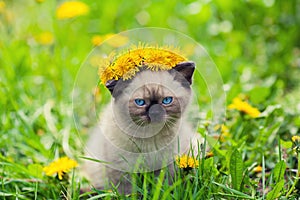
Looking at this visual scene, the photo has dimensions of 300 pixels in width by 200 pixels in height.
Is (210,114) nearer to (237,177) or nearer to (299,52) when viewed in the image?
(237,177)

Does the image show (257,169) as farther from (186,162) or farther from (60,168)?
(60,168)

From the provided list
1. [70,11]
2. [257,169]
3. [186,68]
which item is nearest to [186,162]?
[186,68]

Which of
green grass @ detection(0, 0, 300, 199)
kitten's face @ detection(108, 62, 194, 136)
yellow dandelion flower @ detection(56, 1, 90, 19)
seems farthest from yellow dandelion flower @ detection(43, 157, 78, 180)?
yellow dandelion flower @ detection(56, 1, 90, 19)

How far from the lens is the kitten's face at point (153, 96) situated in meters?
1.91

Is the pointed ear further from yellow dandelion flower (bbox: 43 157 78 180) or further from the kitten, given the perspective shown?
yellow dandelion flower (bbox: 43 157 78 180)

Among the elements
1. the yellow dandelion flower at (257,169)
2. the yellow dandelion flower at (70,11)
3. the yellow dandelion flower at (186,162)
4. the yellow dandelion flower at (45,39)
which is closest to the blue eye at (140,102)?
the yellow dandelion flower at (186,162)

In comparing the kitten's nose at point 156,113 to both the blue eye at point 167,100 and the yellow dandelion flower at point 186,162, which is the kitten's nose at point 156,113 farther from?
the yellow dandelion flower at point 186,162

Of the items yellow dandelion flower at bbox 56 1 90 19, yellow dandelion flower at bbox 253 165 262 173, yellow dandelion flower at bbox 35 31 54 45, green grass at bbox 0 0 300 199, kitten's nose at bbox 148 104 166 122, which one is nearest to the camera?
kitten's nose at bbox 148 104 166 122

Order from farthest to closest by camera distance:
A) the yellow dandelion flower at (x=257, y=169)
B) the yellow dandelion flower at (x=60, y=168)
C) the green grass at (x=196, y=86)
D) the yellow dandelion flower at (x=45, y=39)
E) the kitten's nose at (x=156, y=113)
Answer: the yellow dandelion flower at (x=45, y=39) < the yellow dandelion flower at (x=257, y=169) < the yellow dandelion flower at (x=60, y=168) < the green grass at (x=196, y=86) < the kitten's nose at (x=156, y=113)

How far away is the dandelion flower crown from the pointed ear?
0.9 inches

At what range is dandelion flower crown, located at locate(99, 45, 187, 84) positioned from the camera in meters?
1.89

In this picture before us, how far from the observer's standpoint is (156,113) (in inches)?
74.3

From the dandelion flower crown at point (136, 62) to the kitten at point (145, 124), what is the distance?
0.09 feet

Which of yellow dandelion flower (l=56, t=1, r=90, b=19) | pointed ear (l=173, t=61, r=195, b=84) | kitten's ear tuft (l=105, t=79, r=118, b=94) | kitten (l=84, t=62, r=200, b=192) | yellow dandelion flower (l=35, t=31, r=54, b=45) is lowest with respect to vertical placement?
kitten (l=84, t=62, r=200, b=192)
